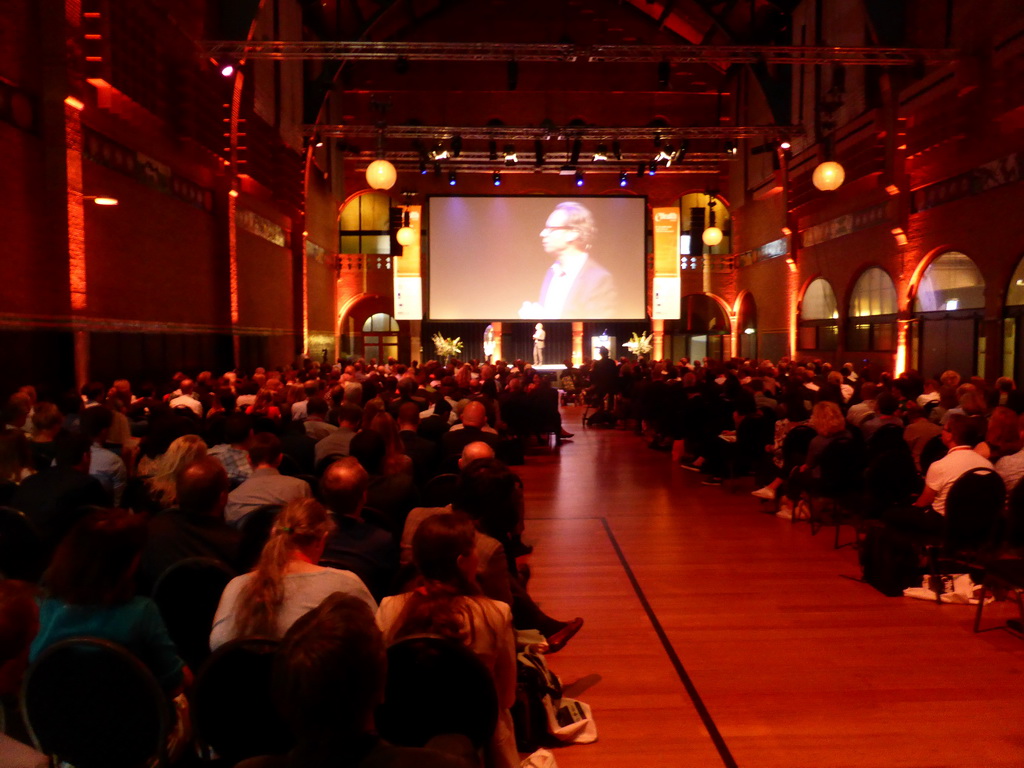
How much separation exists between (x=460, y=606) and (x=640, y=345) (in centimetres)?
2059

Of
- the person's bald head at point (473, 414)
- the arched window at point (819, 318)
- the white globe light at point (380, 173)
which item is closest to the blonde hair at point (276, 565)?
the person's bald head at point (473, 414)

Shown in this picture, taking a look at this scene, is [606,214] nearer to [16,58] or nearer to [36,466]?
[16,58]

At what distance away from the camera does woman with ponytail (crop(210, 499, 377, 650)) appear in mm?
2217

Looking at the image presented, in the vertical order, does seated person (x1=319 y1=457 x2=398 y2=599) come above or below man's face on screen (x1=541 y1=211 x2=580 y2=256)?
below

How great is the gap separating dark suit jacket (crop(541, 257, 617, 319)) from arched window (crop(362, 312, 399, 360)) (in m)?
6.30

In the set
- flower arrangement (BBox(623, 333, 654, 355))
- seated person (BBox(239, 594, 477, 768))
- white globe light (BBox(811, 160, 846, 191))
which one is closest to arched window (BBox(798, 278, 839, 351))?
flower arrangement (BBox(623, 333, 654, 355))

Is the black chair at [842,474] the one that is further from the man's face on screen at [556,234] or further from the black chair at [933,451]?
the man's face on screen at [556,234]

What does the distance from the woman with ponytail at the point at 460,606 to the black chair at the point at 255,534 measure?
91cm

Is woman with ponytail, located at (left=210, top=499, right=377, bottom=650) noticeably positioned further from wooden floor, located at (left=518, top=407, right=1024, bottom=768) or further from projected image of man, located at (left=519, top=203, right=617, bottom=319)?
projected image of man, located at (left=519, top=203, right=617, bottom=319)

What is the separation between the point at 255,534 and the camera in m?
3.18

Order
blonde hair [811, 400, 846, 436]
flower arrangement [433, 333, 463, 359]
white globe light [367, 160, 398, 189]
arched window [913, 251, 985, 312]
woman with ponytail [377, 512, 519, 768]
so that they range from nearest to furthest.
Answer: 1. woman with ponytail [377, 512, 519, 768]
2. blonde hair [811, 400, 846, 436]
3. white globe light [367, 160, 398, 189]
4. arched window [913, 251, 985, 312]
5. flower arrangement [433, 333, 463, 359]

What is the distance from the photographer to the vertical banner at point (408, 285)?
21.7 metres

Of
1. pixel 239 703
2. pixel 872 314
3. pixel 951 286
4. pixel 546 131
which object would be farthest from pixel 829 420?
pixel 546 131

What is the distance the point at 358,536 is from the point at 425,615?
46.1 inches
